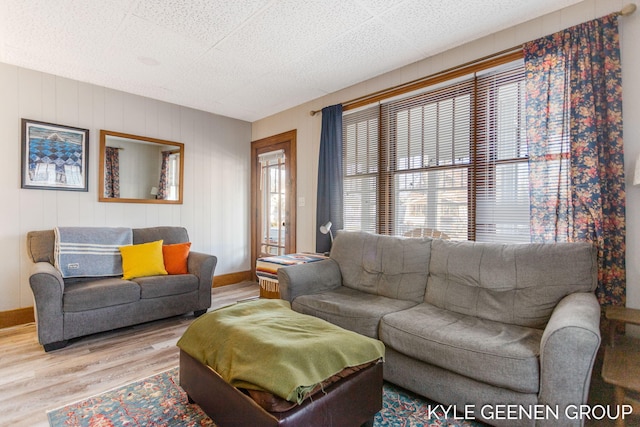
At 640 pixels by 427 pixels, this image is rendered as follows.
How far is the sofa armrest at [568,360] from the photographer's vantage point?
1.33m

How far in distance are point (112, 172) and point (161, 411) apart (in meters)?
2.90

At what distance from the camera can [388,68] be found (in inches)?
123

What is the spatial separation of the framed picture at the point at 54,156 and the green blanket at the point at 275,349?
2.69 metres

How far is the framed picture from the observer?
10.3 ft

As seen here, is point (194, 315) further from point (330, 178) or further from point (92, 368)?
point (330, 178)

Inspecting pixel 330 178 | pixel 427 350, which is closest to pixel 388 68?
pixel 330 178

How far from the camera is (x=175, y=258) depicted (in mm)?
3422

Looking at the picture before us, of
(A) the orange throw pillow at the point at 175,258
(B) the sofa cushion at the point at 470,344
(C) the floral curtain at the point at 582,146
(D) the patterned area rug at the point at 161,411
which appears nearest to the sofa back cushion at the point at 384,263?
(B) the sofa cushion at the point at 470,344

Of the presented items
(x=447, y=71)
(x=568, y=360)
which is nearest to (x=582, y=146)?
(x=447, y=71)

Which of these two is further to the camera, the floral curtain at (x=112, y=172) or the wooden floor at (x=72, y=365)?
the floral curtain at (x=112, y=172)

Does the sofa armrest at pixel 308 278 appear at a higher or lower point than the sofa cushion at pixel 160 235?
lower

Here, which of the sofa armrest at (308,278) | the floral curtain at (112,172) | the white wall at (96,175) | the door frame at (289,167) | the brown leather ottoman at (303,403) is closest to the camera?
the brown leather ottoman at (303,403)

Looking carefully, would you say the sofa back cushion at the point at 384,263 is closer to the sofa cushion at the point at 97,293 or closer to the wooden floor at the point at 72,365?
the wooden floor at the point at 72,365

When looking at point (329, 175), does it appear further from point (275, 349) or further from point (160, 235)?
point (275, 349)
